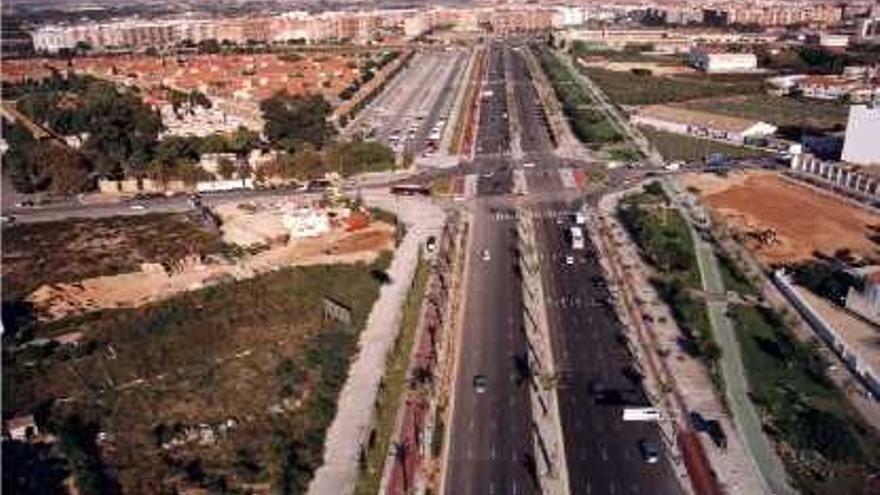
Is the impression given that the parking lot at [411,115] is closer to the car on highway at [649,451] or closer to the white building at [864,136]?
the white building at [864,136]

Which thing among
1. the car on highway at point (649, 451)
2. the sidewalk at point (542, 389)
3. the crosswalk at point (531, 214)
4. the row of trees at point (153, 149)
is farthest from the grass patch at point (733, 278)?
the row of trees at point (153, 149)

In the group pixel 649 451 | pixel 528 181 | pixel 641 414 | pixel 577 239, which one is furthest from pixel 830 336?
pixel 528 181

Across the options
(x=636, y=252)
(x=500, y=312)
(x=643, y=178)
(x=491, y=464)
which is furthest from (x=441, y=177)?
(x=491, y=464)

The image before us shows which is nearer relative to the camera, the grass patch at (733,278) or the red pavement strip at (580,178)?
the grass patch at (733,278)

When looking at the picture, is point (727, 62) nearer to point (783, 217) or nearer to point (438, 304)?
point (783, 217)

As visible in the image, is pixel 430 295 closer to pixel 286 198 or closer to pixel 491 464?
pixel 491 464

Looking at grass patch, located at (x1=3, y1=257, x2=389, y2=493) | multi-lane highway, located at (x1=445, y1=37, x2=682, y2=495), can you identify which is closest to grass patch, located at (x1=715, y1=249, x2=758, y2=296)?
multi-lane highway, located at (x1=445, y1=37, x2=682, y2=495)
